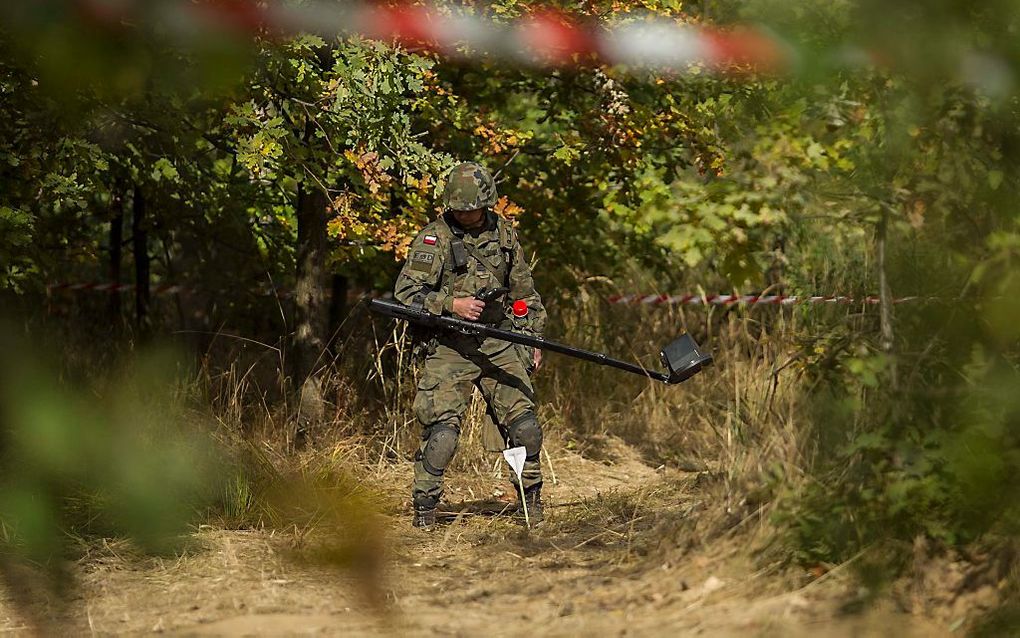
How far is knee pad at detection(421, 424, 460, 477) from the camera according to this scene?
6809mm

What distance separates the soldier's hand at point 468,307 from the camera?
662 centimetres

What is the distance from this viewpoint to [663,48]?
7938 millimetres

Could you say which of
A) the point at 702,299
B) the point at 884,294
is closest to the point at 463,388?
the point at 884,294

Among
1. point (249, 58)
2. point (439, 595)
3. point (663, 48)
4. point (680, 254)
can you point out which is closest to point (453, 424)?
point (439, 595)

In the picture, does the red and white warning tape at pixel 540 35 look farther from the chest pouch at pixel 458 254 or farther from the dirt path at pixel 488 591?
the dirt path at pixel 488 591

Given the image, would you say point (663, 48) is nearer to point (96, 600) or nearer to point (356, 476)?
point (356, 476)

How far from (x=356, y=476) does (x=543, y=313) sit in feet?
4.82

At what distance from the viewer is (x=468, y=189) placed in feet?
21.8

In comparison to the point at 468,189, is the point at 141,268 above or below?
below

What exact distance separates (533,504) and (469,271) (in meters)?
1.19

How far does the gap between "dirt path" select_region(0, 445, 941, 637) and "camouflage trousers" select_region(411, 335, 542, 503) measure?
397mm

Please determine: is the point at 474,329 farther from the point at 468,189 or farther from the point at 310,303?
the point at 310,303

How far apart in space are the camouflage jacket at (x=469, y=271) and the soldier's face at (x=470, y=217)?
4 cm

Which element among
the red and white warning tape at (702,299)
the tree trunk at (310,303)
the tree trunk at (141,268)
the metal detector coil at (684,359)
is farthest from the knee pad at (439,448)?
the tree trunk at (141,268)
